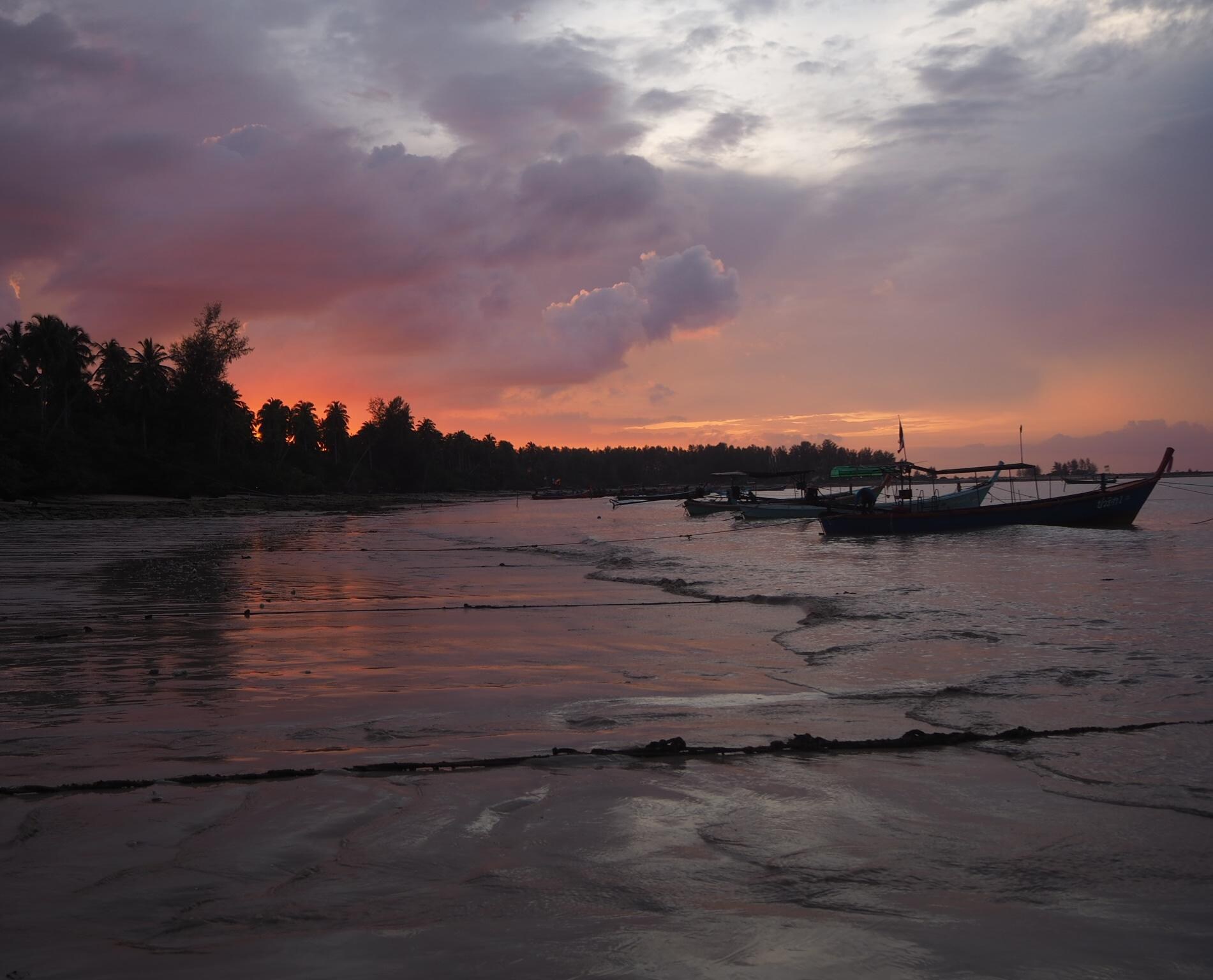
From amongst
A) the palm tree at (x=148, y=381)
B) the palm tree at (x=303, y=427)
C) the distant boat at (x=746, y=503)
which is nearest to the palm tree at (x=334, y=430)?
the palm tree at (x=303, y=427)

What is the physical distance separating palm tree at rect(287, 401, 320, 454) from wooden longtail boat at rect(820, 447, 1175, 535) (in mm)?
113566

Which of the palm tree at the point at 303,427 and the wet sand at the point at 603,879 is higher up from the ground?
the palm tree at the point at 303,427

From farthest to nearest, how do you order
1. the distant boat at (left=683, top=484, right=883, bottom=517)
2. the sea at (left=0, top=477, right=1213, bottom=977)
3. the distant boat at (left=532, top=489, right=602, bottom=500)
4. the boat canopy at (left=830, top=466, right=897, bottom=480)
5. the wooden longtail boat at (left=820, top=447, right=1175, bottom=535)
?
the distant boat at (left=532, top=489, right=602, bottom=500) → the distant boat at (left=683, top=484, right=883, bottom=517) → the boat canopy at (left=830, top=466, right=897, bottom=480) → the wooden longtail boat at (left=820, top=447, right=1175, bottom=535) → the sea at (left=0, top=477, right=1213, bottom=977)

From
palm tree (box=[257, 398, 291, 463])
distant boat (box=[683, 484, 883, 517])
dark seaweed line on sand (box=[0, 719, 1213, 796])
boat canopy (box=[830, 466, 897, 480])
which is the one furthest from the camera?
palm tree (box=[257, 398, 291, 463])

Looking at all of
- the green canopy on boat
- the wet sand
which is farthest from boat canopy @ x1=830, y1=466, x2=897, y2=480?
the wet sand

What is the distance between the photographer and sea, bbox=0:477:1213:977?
10.5 feet

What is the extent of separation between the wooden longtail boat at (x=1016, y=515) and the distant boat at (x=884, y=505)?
732mm

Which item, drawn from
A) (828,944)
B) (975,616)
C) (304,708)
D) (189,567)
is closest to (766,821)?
(828,944)

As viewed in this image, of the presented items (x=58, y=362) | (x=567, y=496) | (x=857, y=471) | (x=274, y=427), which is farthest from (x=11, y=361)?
(x=567, y=496)

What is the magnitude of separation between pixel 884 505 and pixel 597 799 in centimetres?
4119

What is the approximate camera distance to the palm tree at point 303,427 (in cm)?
13925

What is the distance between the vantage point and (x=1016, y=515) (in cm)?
3872

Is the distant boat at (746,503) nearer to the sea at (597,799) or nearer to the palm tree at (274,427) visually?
the sea at (597,799)

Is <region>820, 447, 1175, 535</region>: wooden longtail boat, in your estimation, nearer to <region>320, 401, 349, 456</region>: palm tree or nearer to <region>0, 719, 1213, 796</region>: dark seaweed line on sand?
<region>0, 719, 1213, 796</region>: dark seaweed line on sand
